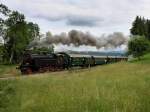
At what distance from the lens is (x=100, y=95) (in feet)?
49.9

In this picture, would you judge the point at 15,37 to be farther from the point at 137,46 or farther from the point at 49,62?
the point at 49,62

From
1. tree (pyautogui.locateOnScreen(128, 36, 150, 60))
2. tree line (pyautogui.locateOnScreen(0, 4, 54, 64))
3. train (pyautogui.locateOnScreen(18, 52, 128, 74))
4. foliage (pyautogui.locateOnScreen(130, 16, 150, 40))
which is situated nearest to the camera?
train (pyautogui.locateOnScreen(18, 52, 128, 74))

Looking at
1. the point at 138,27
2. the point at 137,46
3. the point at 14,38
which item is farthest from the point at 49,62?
the point at 138,27

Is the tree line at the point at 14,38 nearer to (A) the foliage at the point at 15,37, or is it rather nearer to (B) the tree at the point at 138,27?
(A) the foliage at the point at 15,37

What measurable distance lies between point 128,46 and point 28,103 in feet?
194

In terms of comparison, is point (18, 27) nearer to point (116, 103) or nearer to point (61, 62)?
point (61, 62)

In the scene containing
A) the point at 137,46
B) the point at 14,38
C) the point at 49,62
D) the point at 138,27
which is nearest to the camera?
the point at 49,62

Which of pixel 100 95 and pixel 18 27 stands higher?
pixel 18 27

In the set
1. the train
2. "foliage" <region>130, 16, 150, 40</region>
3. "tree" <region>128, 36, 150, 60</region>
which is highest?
"foliage" <region>130, 16, 150, 40</region>

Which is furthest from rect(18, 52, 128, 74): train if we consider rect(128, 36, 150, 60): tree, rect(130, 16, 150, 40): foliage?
rect(130, 16, 150, 40): foliage

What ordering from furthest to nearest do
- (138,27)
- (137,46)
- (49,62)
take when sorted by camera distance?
(138,27), (137,46), (49,62)

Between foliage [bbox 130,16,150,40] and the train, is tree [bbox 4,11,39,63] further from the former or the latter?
the train

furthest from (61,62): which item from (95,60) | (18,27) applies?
(18,27)

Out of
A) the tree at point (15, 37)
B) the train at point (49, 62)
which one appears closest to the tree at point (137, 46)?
the train at point (49, 62)
